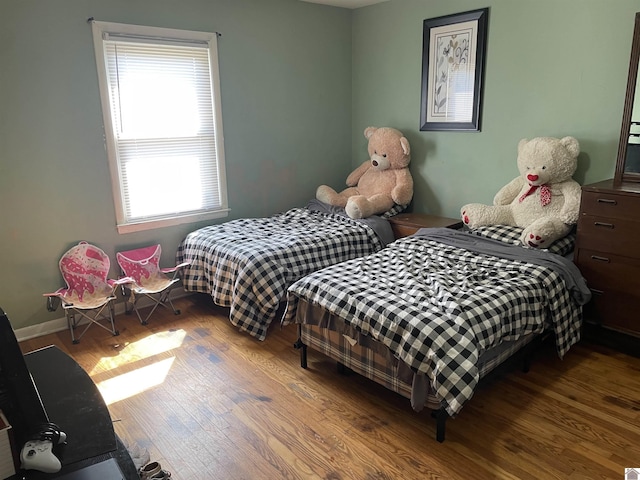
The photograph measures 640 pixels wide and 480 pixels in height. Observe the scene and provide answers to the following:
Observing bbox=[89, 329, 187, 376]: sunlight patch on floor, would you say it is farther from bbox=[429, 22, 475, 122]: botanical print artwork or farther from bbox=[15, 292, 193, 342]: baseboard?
bbox=[429, 22, 475, 122]: botanical print artwork

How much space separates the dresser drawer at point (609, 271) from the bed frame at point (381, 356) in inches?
16.8

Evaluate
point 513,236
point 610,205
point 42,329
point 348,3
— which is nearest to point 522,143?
point 513,236

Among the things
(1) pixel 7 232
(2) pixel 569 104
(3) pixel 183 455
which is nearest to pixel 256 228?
(1) pixel 7 232

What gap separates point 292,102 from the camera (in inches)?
168

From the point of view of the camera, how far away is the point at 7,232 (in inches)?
118

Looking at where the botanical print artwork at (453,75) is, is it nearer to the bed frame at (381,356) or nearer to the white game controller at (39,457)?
the bed frame at (381,356)

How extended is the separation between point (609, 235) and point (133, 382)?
282 cm

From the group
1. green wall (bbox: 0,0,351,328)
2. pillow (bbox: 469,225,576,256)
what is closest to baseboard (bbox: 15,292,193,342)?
green wall (bbox: 0,0,351,328)

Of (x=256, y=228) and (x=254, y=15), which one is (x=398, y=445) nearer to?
(x=256, y=228)

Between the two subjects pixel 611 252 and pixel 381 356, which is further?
pixel 611 252

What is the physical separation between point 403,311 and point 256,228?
1.87 metres

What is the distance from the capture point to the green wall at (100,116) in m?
2.95

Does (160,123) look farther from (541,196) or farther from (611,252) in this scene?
(611,252)

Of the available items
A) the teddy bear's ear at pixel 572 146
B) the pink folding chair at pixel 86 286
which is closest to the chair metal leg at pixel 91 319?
the pink folding chair at pixel 86 286
